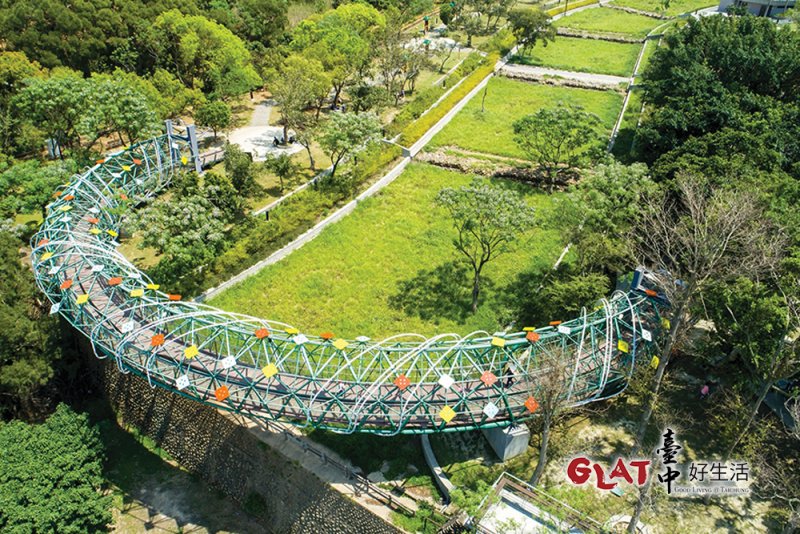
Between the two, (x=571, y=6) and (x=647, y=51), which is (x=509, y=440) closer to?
(x=647, y=51)

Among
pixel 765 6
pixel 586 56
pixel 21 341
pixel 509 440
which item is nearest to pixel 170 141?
pixel 21 341

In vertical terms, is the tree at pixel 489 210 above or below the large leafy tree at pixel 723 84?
below

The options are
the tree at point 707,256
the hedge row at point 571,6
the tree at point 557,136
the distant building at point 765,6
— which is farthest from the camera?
the hedge row at point 571,6

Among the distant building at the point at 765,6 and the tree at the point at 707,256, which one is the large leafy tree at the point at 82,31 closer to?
the tree at the point at 707,256

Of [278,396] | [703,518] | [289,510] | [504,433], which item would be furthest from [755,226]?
[289,510]

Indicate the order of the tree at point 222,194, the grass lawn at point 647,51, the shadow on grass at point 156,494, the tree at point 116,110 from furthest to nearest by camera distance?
the grass lawn at point 647,51, the tree at point 116,110, the tree at point 222,194, the shadow on grass at point 156,494

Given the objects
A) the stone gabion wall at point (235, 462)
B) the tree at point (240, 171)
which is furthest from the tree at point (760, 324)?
the tree at point (240, 171)
